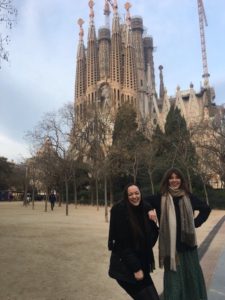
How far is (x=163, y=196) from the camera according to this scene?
381cm

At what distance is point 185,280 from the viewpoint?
3.69 m

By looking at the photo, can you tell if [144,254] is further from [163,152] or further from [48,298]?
[163,152]

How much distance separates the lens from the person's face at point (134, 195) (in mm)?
3520

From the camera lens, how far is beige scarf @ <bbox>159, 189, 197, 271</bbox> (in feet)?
11.8

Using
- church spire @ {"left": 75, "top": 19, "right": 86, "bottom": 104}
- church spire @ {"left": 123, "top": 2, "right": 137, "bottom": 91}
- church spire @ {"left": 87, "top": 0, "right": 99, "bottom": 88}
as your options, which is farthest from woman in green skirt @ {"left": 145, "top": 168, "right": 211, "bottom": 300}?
church spire @ {"left": 75, "top": 19, "right": 86, "bottom": 104}

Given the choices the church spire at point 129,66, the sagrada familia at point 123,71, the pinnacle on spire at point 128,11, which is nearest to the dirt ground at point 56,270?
the sagrada familia at point 123,71

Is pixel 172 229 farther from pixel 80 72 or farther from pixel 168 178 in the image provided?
pixel 80 72

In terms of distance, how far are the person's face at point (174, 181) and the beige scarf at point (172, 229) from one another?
0.14 m

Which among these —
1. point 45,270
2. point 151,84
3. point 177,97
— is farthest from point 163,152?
point 151,84

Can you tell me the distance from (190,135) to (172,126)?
29.7 feet

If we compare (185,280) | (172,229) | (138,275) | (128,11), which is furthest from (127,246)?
(128,11)

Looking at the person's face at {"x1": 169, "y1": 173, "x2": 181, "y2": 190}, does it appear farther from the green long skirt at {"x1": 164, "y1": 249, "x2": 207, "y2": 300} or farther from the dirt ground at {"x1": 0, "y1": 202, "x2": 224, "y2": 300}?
the dirt ground at {"x1": 0, "y1": 202, "x2": 224, "y2": 300}

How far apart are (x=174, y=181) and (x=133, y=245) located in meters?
0.80

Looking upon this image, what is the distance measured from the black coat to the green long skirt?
0.86ft
